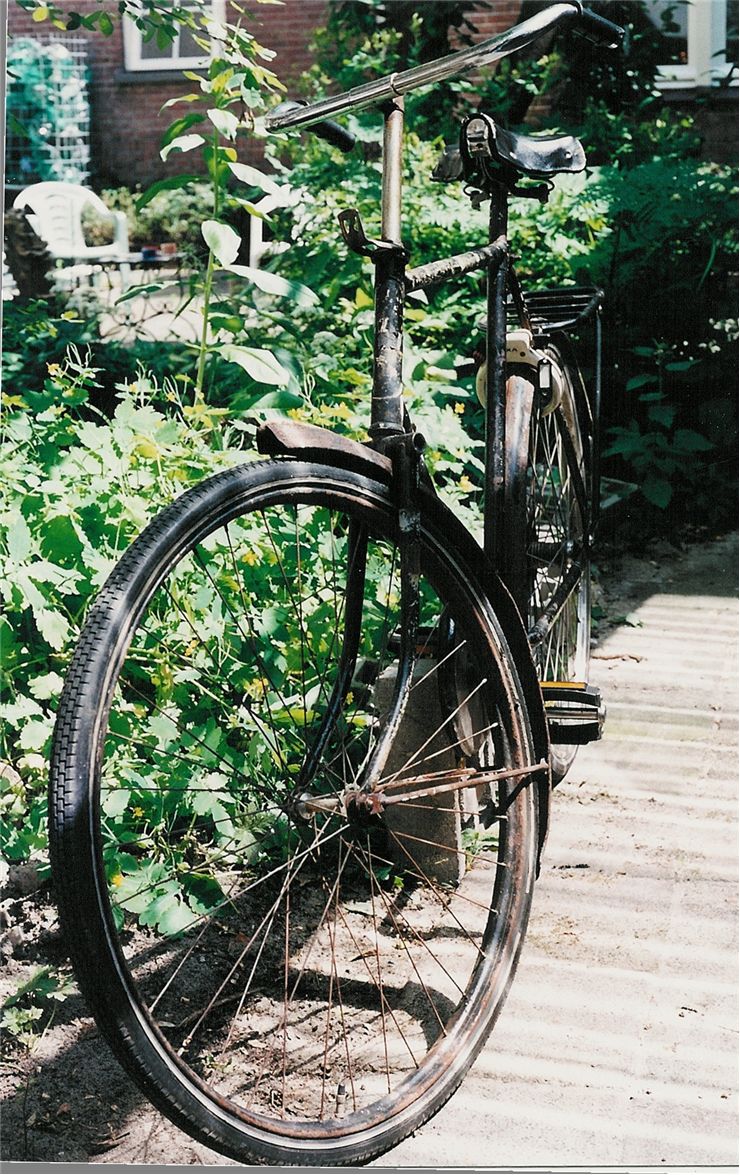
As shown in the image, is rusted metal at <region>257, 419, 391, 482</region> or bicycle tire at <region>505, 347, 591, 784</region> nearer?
rusted metal at <region>257, 419, 391, 482</region>

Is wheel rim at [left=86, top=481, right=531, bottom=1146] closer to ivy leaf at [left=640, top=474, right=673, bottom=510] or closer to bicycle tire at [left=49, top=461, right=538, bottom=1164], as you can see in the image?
bicycle tire at [left=49, top=461, right=538, bottom=1164]

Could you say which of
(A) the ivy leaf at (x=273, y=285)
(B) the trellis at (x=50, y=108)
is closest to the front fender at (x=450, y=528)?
(A) the ivy leaf at (x=273, y=285)

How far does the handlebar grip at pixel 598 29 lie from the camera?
180 cm

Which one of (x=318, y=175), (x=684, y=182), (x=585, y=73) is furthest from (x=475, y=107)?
(x=318, y=175)

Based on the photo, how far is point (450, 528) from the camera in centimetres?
163

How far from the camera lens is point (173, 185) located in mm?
2604

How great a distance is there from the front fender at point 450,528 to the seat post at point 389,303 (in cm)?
6

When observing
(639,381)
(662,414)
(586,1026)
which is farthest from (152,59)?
(586,1026)

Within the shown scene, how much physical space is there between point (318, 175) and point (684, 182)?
4.39 feet

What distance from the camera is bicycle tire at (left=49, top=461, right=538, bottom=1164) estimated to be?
1.21 m

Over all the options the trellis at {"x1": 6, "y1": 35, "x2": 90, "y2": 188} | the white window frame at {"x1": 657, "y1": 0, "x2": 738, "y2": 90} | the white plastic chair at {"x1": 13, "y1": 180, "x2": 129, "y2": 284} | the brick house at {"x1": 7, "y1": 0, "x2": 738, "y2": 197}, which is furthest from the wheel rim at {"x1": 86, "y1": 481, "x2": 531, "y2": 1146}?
the trellis at {"x1": 6, "y1": 35, "x2": 90, "y2": 188}

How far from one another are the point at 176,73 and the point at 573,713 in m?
4.09

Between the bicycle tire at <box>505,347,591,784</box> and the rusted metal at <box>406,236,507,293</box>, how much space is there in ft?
0.77

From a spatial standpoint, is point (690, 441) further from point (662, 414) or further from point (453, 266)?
point (453, 266)
